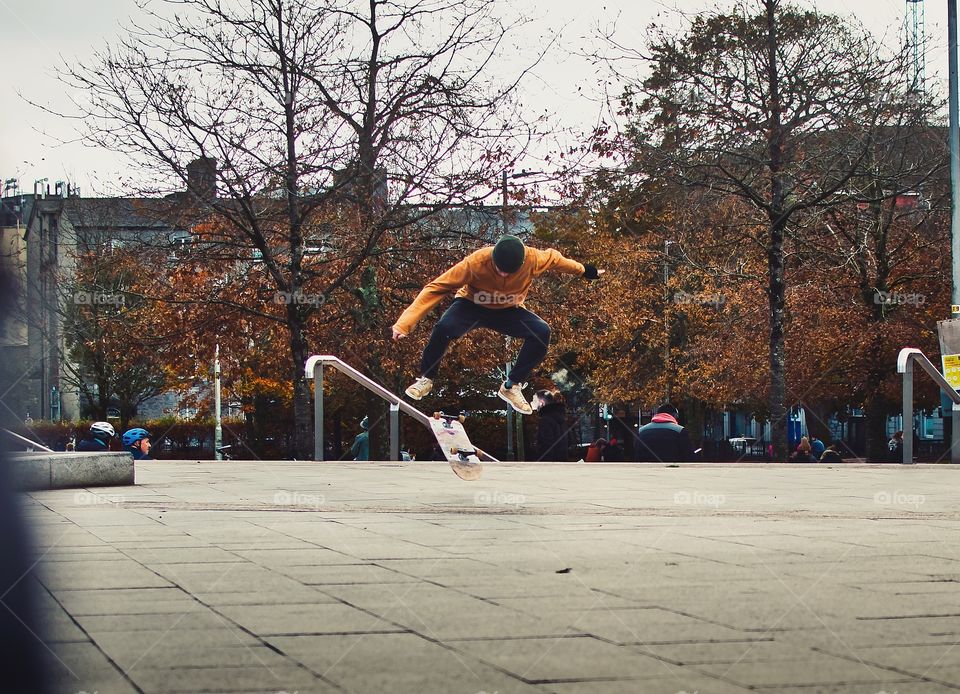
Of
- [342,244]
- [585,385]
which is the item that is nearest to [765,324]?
[585,385]

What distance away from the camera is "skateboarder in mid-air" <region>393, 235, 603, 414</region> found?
1045 centimetres

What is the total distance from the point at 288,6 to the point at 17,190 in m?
21.3

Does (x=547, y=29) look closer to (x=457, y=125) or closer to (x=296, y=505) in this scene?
(x=457, y=125)

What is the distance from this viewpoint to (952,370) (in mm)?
17672

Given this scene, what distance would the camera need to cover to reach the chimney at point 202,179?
70.6 feet

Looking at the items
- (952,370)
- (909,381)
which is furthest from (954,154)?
(909,381)

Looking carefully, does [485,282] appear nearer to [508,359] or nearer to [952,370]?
[952,370]

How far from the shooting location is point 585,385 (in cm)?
3819

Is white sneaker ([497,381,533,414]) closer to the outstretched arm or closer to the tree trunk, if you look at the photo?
the outstretched arm

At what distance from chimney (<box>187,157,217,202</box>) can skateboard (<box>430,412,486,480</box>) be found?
11810 millimetres

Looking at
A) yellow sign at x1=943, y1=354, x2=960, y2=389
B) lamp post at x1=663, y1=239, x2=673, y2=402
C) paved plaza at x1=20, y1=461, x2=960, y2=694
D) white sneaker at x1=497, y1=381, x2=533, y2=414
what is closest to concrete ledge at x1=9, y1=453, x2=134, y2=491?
paved plaza at x1=20, y1=461, x2=960, y2=694

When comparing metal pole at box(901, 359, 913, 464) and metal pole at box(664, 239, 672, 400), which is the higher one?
metal pole at box(664, 239, 672, 400)

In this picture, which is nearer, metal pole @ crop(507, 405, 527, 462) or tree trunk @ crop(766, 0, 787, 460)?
tree trunk @ crop(766, 0, 787, 460)

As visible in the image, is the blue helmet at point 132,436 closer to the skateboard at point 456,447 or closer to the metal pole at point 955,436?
the skateboard at point 456,447
